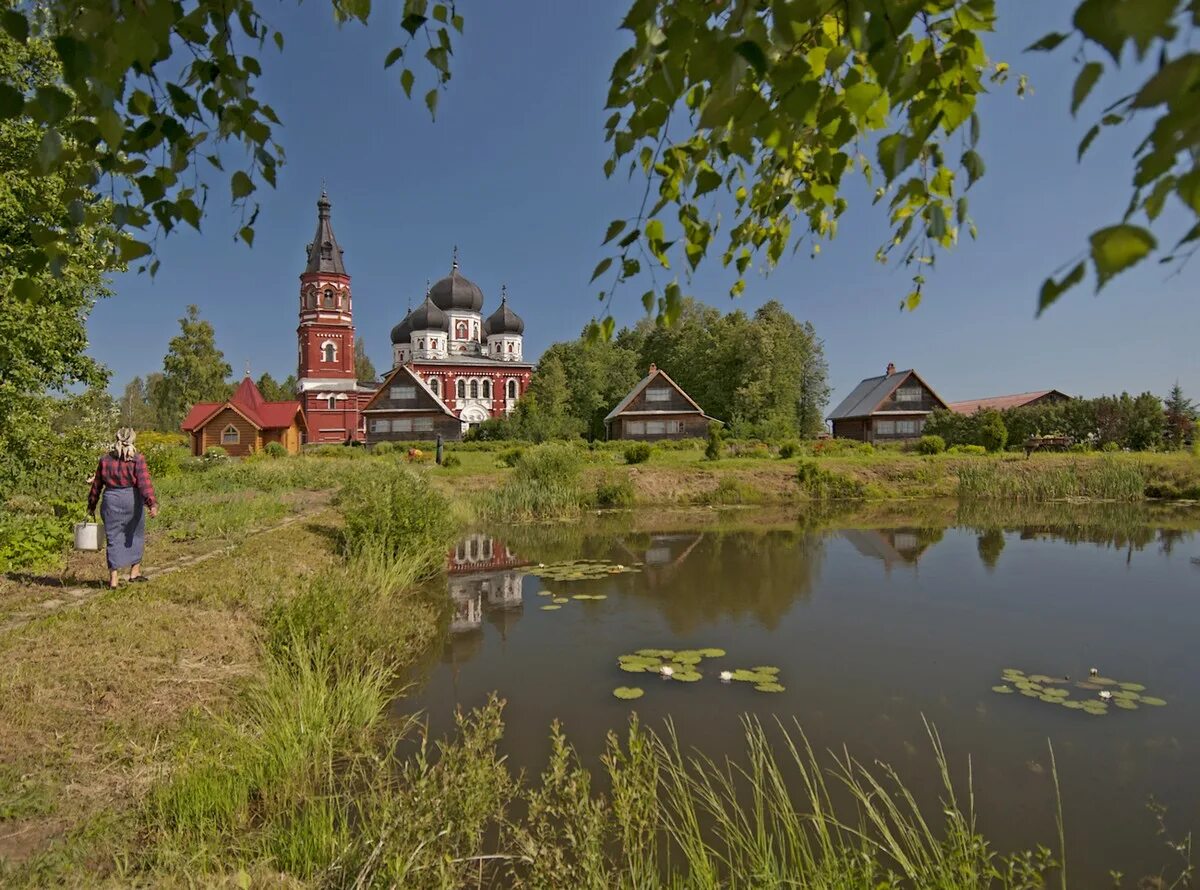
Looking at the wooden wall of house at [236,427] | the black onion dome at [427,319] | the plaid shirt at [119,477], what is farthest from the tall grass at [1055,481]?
the black onion dome at [427,319]

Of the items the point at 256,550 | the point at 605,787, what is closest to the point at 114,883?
the point at 605,787

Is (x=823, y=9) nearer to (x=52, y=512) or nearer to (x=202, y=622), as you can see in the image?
(x=202, y=622)

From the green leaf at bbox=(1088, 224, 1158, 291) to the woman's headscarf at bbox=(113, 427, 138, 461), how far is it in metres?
8.36

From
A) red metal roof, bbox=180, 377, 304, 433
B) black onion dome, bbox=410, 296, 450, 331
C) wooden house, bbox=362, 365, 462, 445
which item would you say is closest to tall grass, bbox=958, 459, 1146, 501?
wooden house, bbox=362, 365, 462, 445

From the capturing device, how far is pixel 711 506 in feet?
71.8

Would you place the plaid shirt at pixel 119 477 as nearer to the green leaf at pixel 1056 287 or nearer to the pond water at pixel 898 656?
the pond water at pixel 898 656

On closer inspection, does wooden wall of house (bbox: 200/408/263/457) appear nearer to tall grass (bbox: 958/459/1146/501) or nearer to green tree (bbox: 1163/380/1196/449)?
Answer: tall grass (bbox: 958/459/1146/501)

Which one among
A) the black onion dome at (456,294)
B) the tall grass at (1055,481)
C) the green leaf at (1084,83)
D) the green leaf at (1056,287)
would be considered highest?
the black onion dome at (456,294)

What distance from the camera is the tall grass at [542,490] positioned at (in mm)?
18297

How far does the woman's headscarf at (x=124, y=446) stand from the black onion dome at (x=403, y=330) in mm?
51812

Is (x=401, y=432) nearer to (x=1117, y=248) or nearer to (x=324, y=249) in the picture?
(x=324, y=249)

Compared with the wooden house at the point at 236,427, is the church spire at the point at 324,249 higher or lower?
higher

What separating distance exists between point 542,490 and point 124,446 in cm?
1242

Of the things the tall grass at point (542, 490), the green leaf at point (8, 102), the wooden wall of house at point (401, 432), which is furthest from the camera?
the wooden wall of house at point (401, 432)
